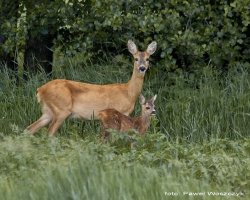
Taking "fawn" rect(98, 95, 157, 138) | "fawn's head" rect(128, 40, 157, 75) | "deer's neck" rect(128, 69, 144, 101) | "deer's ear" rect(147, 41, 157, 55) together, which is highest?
"deer's ear" rect(147, 41, 157, 55)

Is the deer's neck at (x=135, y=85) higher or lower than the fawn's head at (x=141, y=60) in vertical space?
lower

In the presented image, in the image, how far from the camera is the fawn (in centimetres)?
1138

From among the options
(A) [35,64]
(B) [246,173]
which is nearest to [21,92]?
(A) [35,64]

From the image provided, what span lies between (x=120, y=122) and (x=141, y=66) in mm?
1228

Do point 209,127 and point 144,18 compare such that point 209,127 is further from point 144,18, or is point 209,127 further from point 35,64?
point 35,64

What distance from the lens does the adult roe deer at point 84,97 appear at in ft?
39.7

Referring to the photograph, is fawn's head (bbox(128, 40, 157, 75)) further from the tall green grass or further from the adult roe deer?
the tall green grass

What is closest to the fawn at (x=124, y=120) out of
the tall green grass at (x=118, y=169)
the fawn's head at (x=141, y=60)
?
the fawn's head at (x=141, y=60)

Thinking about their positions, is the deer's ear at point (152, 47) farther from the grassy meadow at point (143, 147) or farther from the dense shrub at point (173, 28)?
the grassy meadow at point (143, 147)

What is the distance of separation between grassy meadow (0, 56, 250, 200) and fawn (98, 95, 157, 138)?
27 centimetres

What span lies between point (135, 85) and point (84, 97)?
2.72 ft

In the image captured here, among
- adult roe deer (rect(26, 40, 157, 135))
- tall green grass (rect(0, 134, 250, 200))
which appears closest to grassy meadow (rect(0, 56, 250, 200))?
tall green grass (rect(0, 134, 250, 200))

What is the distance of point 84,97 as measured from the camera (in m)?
12.2

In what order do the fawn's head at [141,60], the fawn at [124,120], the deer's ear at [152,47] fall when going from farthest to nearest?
the deer's ear at [152,47] → the fawn's head at [141,60] → the fawn at [124,120]
